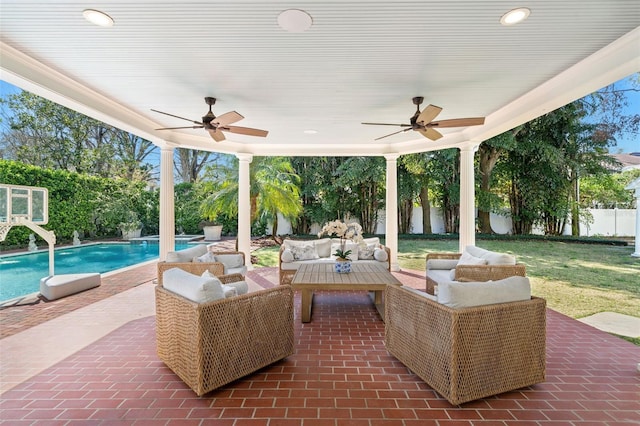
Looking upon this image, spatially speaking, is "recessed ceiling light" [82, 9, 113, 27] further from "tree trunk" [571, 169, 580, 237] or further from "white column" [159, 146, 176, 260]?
"tree trunk" [571, 169, 580, 237]

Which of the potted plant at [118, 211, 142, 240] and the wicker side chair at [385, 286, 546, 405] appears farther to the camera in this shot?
the potted plant at [118, 211, 142, 240]

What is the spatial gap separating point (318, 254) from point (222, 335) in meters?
3.91

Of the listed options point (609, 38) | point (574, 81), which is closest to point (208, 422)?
point (609, 38)

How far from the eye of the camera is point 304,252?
6.12 meters

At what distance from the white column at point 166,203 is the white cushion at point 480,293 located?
18.4ft

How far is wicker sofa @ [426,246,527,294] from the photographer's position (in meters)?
4.22

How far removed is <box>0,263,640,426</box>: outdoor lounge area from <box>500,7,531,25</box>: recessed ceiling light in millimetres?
3084

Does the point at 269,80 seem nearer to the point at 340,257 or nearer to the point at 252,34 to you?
the point at 252,34

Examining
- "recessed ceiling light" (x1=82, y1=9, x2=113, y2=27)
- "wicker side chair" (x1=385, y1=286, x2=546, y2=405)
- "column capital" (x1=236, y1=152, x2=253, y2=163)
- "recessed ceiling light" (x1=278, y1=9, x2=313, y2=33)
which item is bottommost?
"wicker side chair" (x1=385, y1=286, x2=546, y2=405)

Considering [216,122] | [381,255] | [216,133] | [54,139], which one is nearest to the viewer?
[216,122]

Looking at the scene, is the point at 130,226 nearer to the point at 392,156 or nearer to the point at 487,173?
the point at 392,156

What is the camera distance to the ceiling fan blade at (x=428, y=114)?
3.81 m

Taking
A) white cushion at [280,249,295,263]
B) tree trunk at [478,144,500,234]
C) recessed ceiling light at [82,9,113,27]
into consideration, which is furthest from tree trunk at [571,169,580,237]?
recessed ceiling light at [82,9,113,27]

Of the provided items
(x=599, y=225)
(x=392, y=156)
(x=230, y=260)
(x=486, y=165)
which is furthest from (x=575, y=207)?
(x=230, y=260)
